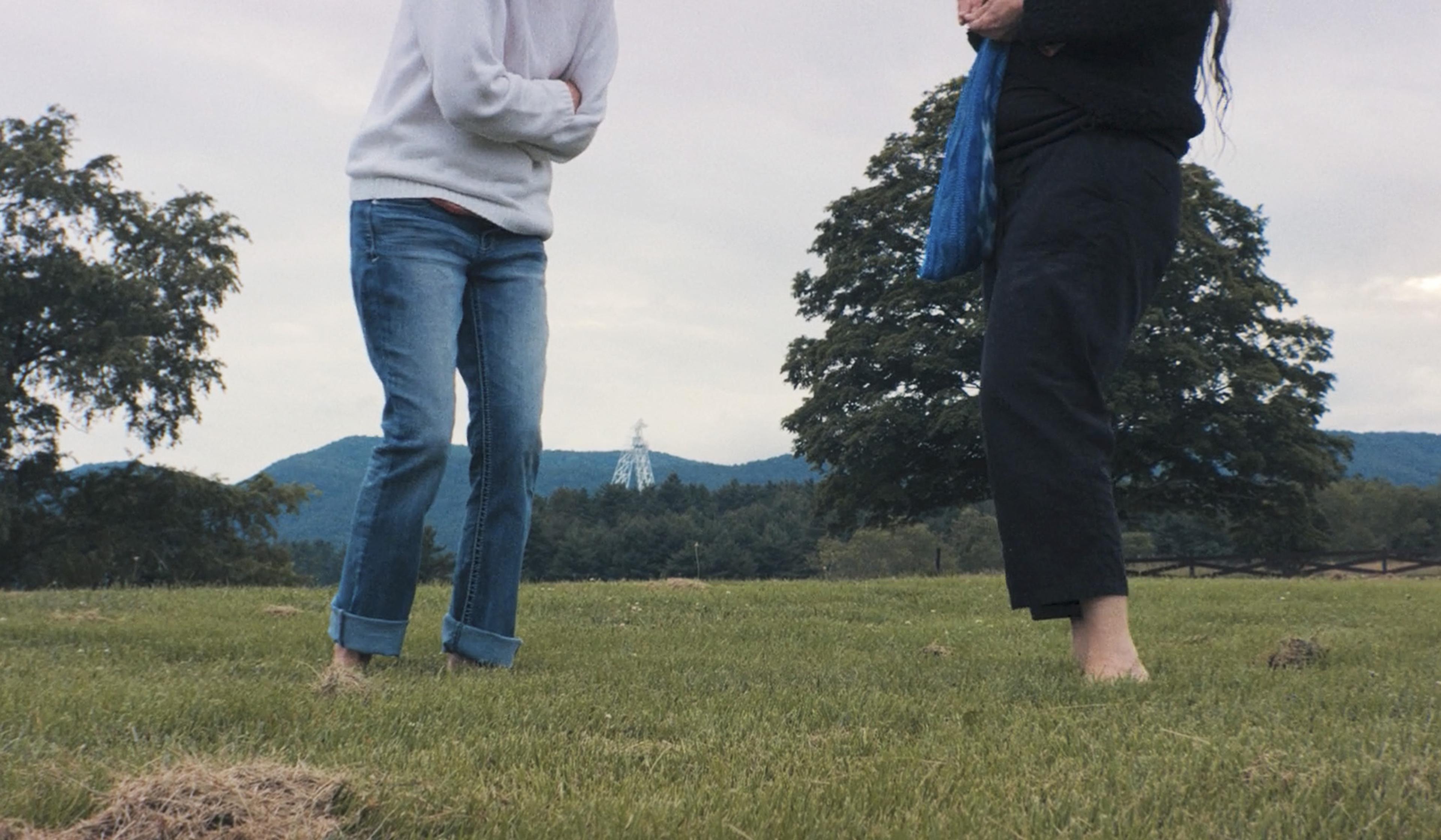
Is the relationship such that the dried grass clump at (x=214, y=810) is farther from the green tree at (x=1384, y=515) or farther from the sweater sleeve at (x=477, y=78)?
the green tree at (x=1384, y=515)

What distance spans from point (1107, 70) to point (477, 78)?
1.77m

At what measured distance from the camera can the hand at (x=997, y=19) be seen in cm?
331

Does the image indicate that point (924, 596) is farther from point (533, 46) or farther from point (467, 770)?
point (467, 770)

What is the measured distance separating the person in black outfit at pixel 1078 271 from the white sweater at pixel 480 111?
1.36 m

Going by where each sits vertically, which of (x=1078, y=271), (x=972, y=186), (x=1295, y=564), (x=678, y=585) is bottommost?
(x=678, y=585)

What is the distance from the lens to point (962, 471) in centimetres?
2917

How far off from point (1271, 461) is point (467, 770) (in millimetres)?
29451

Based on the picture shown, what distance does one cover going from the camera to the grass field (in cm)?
176

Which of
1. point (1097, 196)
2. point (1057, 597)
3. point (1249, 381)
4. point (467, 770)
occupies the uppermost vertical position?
point (1249, 381)

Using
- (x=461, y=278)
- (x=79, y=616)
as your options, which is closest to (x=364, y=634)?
(x=461, y=278)

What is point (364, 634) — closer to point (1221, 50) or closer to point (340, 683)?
point (340, 683)

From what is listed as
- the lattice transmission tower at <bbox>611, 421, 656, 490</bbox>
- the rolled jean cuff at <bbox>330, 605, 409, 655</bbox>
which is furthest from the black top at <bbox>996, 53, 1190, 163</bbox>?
the lattice transmission tower at <bbox>611, 421, 656, 490</bbox>

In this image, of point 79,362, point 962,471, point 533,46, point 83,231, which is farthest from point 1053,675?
point 83,231

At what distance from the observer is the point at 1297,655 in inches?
152
